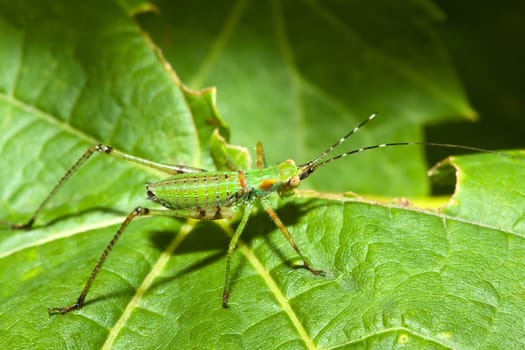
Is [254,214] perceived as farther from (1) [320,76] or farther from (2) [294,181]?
(1) [320,76]

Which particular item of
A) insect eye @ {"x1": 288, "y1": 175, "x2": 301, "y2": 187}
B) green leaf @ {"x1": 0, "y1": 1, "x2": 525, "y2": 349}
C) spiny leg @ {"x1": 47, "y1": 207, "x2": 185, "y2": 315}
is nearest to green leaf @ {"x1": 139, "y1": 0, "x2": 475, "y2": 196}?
green leaf @ {"x1": 0, "y1": 1, "x2": 525, "y2": 349}

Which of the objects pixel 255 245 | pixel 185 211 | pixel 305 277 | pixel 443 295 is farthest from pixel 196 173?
pixel 443 295

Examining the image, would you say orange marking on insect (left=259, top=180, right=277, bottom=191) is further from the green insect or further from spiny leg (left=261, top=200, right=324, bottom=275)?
spiny leg (left=261, top=200, right=324, bottom=275)

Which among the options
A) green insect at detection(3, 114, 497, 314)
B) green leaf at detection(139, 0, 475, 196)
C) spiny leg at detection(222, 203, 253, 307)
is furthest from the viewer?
green leaf at detection(139, 0, 475, 196)

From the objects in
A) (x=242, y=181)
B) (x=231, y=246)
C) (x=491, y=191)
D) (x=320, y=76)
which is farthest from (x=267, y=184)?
(x=320, y=76)

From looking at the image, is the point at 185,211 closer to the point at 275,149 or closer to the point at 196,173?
the point at 196,173

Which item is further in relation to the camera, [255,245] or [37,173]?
[37,173]
